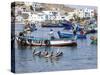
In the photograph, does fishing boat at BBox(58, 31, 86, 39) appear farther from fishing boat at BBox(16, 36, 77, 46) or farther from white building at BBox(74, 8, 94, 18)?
white building at BBox(74, 8, 94, 18)

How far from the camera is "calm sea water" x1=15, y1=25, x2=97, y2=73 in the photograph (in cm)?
189

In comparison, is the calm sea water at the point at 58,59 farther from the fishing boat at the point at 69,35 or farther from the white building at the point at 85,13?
the white building at the point at 85,13

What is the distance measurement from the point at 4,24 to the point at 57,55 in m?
0.52

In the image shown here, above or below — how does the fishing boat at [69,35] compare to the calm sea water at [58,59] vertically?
above

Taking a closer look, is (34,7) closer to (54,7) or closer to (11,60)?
(54,7)

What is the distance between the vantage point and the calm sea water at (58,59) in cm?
189

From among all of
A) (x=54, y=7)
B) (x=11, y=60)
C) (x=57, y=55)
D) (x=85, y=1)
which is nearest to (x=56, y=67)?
(x=57, y=55)

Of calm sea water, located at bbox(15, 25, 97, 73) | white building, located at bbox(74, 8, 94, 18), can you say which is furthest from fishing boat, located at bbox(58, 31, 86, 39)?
white building, located at bbox(74, 8, 94, 18)

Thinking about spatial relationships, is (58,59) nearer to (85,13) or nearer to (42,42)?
(42,42)

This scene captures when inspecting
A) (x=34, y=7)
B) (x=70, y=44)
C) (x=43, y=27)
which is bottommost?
(x=70, y=44)

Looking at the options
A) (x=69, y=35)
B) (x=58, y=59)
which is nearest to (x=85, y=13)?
(x=69, y=35)

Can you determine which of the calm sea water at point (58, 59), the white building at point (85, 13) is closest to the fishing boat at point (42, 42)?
the calm sea water at point (58, 59)

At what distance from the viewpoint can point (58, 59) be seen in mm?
2029

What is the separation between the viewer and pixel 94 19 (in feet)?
7.16
